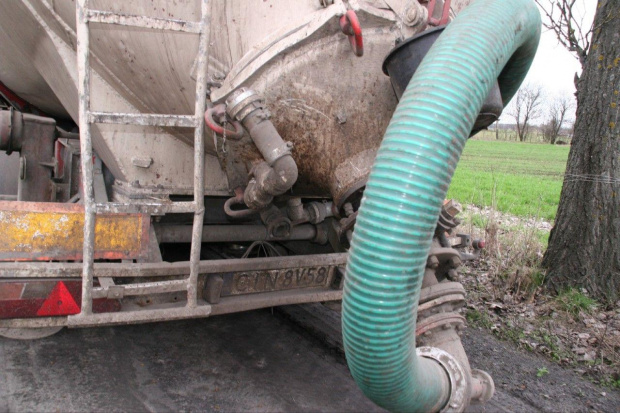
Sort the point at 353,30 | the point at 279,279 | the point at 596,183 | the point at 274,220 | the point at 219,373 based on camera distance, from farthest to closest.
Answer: the point at 596,183 → the point at 274,220 → the point at 219,373 → the point at 279,279 → the point at 353,30

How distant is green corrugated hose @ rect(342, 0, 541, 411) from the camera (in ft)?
6.32

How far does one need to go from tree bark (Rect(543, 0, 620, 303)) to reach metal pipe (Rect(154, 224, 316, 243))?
2.43m

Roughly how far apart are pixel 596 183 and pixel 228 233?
10.2ft

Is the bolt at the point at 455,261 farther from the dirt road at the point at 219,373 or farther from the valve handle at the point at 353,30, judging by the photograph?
the valve handle at the point at 353,30

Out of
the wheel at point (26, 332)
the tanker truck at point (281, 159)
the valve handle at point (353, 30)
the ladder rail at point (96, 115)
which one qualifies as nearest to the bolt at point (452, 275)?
the tanker truck at point (281, 159)

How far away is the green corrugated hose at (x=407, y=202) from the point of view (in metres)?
1.93

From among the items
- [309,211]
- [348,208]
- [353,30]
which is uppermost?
[353,30]

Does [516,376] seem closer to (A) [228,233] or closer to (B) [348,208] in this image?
(B) [348,208]

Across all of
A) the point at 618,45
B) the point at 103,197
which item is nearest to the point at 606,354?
the point at 618,45

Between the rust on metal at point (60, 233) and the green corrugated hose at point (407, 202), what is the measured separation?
51.9 inches

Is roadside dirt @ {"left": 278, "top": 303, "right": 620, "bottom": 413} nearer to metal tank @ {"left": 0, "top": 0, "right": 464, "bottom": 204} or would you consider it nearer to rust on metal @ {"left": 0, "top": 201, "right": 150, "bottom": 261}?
metal tank @ {"left": 0, "top": 0, "right": 464, "bottom": 204}

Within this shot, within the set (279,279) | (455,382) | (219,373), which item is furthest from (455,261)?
(219,373)

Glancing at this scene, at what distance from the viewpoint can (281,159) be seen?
2.54 metres

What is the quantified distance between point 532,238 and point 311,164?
3.63 meters
